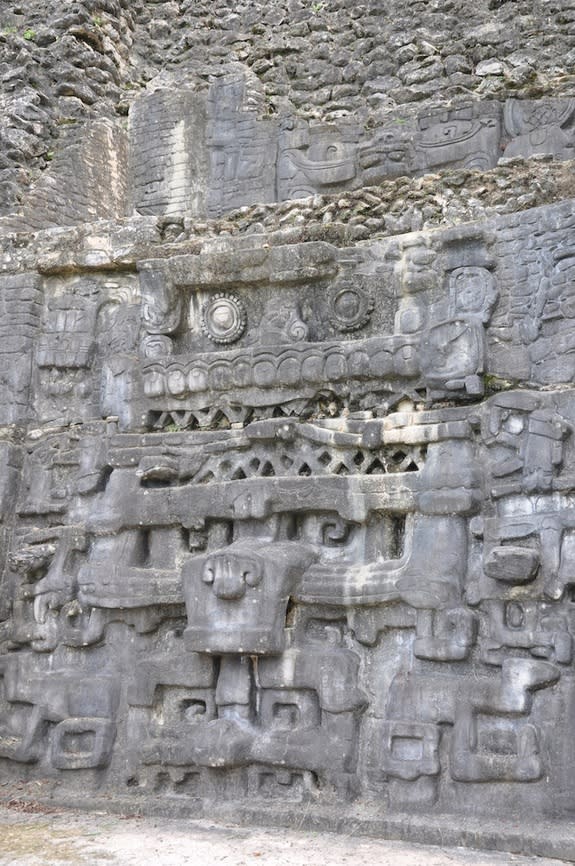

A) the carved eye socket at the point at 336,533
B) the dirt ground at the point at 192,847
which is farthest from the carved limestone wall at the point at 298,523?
the dirt ground at the point at 192,847

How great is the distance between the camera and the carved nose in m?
6.03

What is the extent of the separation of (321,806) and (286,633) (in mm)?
991

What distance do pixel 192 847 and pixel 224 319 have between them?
11.0ft

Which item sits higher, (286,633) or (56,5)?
(56,5)

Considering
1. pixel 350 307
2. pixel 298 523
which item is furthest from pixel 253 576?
pixel 350 307

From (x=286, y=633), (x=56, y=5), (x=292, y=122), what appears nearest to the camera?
(x=286, y=633)

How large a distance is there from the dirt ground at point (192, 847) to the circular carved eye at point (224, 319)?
3086 mm

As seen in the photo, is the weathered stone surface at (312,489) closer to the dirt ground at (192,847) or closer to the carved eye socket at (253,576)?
the carved eye socket at (253,576)

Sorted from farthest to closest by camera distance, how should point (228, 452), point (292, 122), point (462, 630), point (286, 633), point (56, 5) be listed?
point (56, 5), point (292, 122), point (228, 452), point (286, 633), point (462, 630)

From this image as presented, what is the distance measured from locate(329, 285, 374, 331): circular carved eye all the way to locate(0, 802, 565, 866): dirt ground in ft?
10.1

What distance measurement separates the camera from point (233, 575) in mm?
6066

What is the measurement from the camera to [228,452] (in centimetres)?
662

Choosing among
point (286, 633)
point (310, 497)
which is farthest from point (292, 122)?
point (286, 633)

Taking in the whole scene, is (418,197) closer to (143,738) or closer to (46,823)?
(143,738)
